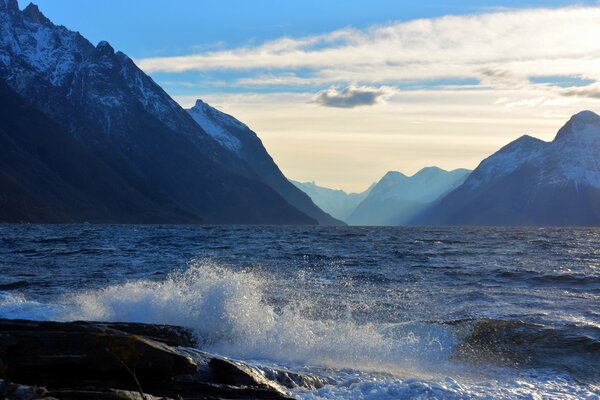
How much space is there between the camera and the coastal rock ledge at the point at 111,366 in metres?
14.0

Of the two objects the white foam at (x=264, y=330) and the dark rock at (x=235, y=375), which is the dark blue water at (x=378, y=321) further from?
the dark rock at (x=235, y=375)

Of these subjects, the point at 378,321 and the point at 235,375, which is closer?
the point at 235,375

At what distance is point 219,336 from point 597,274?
3487 centimetres

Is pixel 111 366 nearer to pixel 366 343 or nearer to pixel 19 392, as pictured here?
pixel 19 392

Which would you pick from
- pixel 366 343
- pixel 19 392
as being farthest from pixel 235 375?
pixel 366 343

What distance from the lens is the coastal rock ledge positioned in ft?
45.9

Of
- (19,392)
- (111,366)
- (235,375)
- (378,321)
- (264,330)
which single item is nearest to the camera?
(19,392)

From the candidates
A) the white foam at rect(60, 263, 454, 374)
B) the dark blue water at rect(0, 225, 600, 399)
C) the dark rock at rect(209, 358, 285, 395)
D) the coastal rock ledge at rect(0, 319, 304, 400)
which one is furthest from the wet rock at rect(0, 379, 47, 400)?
the white foam at rect(60, 263, 454, 374)

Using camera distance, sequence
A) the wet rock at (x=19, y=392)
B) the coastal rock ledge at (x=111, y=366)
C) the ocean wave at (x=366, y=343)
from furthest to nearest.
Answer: the ocean wave at (x=366, y=343) < the coastal rock ledge at (x=111, y=366) < the wet rock at (x=19, y=392)

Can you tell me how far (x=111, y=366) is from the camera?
46.9ft

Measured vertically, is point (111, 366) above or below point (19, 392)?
below

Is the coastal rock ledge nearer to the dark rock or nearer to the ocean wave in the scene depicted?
the dark rock

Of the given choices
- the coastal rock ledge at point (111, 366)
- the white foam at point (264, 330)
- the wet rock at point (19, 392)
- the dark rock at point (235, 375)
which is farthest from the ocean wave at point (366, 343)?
the wet rock at point (19, 392)

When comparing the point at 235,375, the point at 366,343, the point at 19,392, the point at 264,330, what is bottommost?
the point at 366,343
